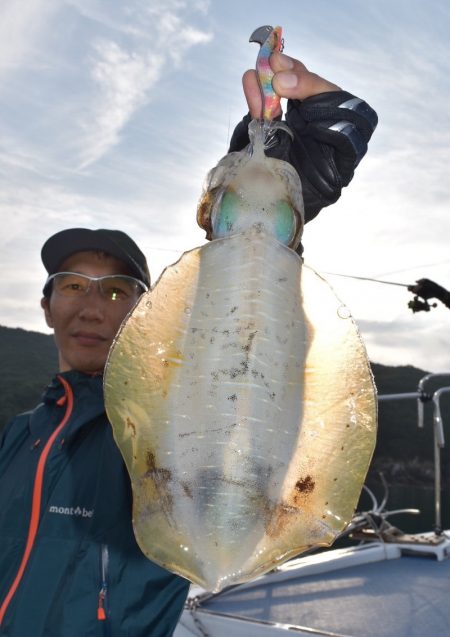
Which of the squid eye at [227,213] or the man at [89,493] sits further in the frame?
the man at [89,493]

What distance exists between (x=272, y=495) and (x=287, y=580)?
559 centimetres

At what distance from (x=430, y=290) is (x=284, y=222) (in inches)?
162

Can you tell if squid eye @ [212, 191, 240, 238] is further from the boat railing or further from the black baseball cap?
the boat railing

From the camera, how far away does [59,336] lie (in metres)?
3.34

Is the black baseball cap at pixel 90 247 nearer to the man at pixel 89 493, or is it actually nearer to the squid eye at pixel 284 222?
the man at pixel 89 493

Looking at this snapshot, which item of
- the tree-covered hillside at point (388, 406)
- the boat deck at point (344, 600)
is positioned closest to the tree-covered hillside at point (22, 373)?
the tree-covered hillside at point (388, 406)

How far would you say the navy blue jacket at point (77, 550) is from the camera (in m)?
2.40

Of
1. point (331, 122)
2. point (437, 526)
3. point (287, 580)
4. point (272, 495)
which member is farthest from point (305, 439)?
point (437, 526)

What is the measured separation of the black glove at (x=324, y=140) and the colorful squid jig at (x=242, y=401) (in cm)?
43

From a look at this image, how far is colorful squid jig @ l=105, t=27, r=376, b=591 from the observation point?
141cm

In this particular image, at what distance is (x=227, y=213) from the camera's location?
1.67 meters

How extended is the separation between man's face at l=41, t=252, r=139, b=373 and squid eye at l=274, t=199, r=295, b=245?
178 centimetres

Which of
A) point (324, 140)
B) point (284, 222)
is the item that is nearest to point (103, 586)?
point (284, 222)

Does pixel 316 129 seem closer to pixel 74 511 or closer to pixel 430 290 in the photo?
pixel 74 511
